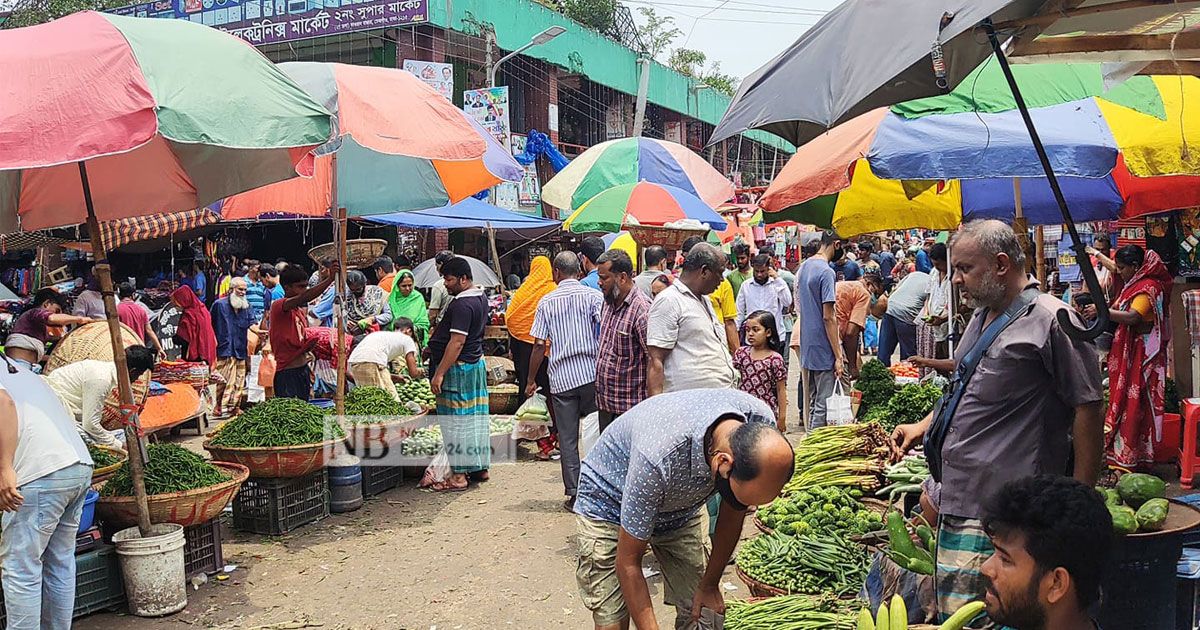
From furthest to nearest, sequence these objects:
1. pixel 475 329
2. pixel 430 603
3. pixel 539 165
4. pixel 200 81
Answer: pixel 539 165
pixel 475 329
pixel 430 603
pixel 200 81

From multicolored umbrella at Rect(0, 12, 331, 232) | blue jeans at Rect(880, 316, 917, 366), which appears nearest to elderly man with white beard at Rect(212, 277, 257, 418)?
multicolored umbrella at Rect(0, 12, 331, 232)

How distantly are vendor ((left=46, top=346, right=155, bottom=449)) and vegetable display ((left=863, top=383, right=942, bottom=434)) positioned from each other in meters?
5.49

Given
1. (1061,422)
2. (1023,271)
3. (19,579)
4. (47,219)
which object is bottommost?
(19,579)

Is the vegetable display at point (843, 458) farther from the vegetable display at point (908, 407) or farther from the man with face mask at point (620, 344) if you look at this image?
the man with face mask at point (620, 344)

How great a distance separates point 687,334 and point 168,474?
337 centimetres

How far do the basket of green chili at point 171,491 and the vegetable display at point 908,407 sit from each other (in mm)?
4773

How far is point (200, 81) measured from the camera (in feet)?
14.7

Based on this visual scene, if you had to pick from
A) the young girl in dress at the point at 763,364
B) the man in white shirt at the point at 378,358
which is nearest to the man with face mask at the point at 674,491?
the young girl in dress at the point at 763,364

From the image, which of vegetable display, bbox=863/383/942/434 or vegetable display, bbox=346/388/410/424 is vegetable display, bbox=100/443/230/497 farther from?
vegetable display, bbox=863/383/942/434

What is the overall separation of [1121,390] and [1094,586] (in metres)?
6.42

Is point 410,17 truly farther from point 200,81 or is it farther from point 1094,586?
point 1094,586

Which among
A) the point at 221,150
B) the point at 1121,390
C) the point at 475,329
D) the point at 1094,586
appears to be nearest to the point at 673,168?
the point at 475,329

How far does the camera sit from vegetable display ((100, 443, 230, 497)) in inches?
222

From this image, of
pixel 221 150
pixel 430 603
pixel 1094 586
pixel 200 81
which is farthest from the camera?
pixel 221 150
